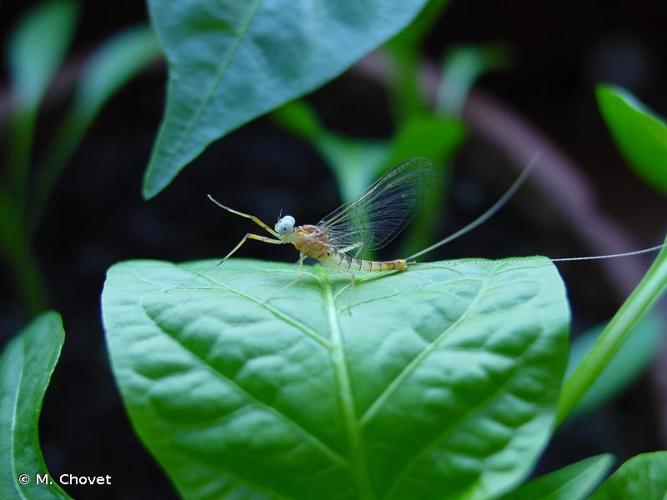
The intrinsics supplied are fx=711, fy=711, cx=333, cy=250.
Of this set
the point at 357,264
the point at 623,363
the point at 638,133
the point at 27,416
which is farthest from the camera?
the point at 623,363

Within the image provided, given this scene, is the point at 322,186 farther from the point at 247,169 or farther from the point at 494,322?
the point at 494,322

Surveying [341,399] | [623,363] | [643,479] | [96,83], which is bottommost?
[623,363]

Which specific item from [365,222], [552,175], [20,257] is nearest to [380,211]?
[365,222]

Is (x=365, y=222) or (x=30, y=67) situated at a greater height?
(x=30, y=67)

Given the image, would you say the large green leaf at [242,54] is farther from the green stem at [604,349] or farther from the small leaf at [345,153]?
the small leaf at [345,153]

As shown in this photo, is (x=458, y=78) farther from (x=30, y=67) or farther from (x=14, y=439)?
(x=14, y=439)

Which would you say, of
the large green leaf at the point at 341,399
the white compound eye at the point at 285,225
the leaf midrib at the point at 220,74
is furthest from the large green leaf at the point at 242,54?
the white compound eye at the point at 285,225

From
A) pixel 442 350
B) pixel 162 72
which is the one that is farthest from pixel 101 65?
pixel 442 350
